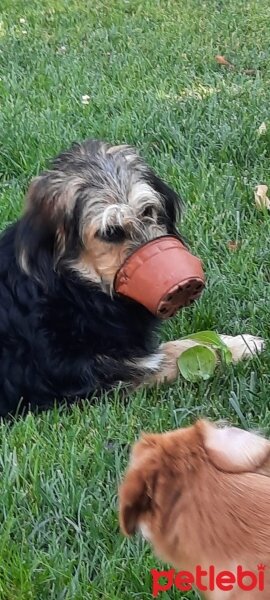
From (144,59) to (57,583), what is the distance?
14.7ft

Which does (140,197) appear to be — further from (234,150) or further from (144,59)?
(144,59)

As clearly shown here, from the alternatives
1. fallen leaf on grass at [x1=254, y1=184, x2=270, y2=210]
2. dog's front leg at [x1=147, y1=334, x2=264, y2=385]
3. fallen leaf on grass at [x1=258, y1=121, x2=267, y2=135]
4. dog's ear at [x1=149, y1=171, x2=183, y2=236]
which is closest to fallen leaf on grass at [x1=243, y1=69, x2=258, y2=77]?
fallen leaf on grass at [x1=258, y1=121, x2=267, y2=135]

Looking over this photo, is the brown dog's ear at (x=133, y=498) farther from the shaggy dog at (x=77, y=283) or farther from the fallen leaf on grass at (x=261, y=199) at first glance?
the fallen leaf on grass at (x=261, y=199)

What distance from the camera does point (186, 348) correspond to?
328cm

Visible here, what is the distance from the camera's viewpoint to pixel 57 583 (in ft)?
7.21

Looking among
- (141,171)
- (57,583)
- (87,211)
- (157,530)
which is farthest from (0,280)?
(157,530)

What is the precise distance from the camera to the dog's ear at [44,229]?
304 cm

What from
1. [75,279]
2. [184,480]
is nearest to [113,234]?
[75,279]

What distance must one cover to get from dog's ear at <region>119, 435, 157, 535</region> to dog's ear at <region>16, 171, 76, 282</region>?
5.46 ft

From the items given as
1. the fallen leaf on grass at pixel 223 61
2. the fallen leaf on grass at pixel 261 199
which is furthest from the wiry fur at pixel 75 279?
the fallen leaf on grass at pixel 223 61

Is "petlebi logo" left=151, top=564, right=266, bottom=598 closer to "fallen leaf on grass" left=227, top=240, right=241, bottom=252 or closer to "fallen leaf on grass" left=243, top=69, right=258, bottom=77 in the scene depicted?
"fallen leaf on grass" left=227, top=240, right=241, bottom=252

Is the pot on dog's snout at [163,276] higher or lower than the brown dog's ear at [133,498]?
lower

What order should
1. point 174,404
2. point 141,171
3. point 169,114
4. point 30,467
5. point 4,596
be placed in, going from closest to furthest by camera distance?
1. point 4,596
2. point 30,467
3. point 174,404
4. point 141,171
5. point 169,114

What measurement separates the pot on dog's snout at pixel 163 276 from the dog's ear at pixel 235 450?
1.36 metres
